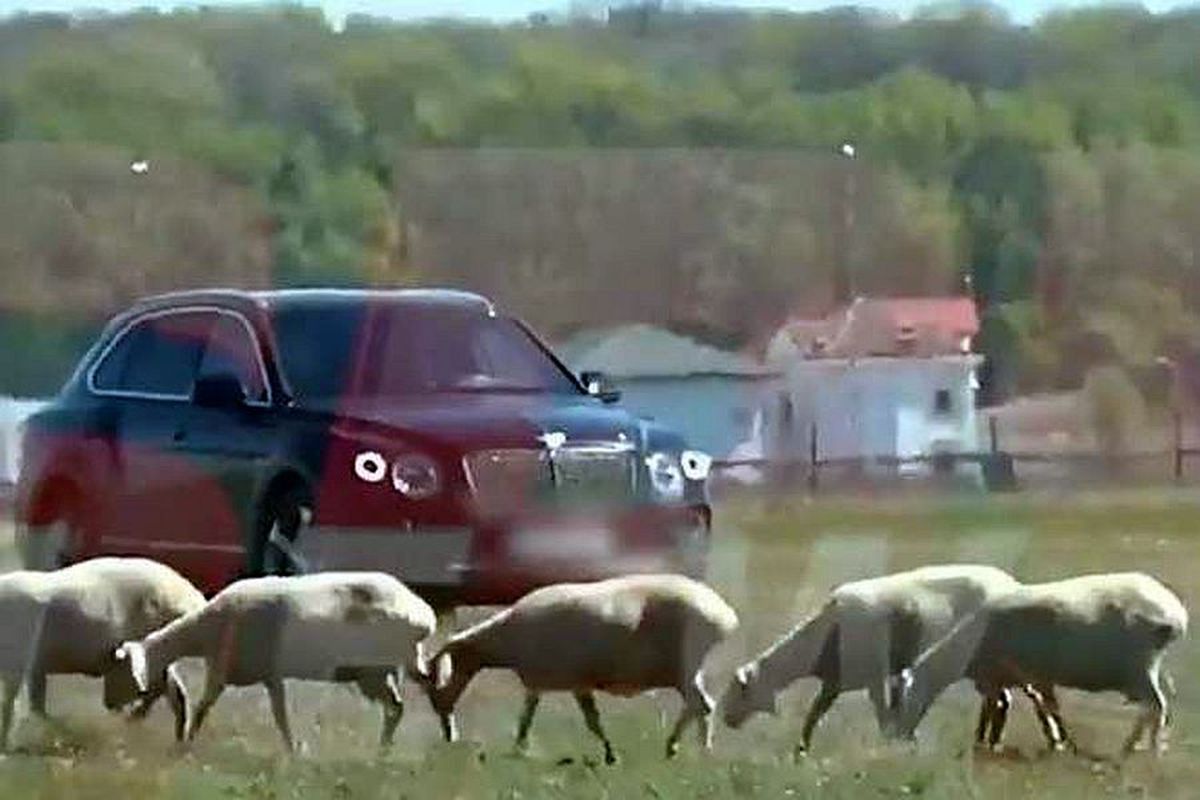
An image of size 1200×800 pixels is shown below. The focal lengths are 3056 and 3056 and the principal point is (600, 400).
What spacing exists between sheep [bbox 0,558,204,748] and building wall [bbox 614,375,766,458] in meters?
0.77

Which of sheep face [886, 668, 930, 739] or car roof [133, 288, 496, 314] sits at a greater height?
car roof [133, 288, 496, 314]

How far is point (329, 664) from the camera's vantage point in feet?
15.7

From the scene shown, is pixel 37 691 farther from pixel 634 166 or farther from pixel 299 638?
pixel 634 166

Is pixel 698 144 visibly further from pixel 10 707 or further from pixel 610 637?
pixel 10 707

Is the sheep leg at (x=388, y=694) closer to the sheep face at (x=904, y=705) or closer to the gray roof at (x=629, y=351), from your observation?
the gray roof at (x=629, y=351)

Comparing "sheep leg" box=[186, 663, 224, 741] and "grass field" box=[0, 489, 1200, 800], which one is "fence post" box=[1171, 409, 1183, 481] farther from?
"sheep leg" box=[186, 663, 224, 741]

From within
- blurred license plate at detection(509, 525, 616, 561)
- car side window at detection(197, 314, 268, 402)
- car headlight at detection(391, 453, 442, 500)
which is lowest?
blurred license plate at detection(509, 525, 616, 561)

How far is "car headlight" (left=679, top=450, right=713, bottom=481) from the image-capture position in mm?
4719

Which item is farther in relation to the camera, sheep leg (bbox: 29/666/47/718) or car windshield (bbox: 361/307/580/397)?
sheep leg (bbox: 29/666/47/718)

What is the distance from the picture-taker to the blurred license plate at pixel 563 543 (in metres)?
4.74

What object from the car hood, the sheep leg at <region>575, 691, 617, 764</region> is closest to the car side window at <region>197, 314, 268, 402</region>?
the car hood

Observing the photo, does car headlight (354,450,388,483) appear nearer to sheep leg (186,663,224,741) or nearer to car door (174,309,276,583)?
car door (174,309,276,583)

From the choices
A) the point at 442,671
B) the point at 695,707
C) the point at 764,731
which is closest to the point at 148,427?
the point at 442,671

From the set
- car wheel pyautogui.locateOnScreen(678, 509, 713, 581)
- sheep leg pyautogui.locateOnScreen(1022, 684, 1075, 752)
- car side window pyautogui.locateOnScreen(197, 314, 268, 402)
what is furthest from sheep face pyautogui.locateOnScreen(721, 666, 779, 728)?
car side window pyautogui.locateOnScreen(197, 314, 268, 402)
